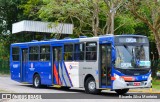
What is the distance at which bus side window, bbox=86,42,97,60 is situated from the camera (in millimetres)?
19875

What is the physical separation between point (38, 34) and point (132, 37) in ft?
91.2

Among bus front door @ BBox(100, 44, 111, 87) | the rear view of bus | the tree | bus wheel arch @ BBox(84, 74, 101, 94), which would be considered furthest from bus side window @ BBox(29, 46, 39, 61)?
the rear view of bus

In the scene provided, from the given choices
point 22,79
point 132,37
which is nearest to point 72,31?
point 22,79

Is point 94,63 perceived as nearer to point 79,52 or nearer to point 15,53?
point 79,52

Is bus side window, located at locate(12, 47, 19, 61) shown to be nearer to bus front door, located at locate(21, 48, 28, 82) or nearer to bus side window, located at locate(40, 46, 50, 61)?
bus front door, located at locate(21, 48, 28, 82)

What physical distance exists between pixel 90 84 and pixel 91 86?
0.57 ft

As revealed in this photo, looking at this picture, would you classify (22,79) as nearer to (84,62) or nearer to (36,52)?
(36,52)

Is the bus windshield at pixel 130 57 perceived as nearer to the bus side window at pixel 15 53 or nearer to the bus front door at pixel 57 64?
the bus front door at pixel 57 64

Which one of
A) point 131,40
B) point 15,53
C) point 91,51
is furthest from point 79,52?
point 15,53

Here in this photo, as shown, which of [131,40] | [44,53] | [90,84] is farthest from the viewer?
[44,53]

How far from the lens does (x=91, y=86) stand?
2008 cm

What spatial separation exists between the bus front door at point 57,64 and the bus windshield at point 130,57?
5134 millimetres

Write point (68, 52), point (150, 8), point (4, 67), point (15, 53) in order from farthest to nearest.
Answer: point (4, 67) < point (150, 8) < point (15, 53) < point (68, 52)

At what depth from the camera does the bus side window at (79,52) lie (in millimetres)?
20906
